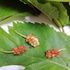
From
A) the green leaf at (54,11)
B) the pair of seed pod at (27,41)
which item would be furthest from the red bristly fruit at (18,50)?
the green leaf at (54,11)

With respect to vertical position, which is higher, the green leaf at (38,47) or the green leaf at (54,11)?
the green leaf at (54,11)

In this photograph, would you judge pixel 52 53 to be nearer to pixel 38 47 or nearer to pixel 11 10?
pixel 38 47

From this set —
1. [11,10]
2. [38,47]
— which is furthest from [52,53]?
[11,10]

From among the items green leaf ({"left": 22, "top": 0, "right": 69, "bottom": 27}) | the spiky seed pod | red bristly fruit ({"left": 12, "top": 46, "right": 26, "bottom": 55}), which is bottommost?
red bristly fruit ({"left": 12, "top": 46, "right": 26, "bottom": 55})

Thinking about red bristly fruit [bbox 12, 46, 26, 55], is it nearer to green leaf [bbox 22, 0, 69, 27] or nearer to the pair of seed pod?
the pair of seed pod

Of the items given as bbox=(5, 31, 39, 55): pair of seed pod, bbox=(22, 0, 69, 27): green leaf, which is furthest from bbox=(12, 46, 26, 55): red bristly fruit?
bbox=(22, 0, 69, 27): green leaf

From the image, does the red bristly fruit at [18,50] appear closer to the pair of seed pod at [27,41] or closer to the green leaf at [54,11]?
the pair of seed pod at [27,41]
